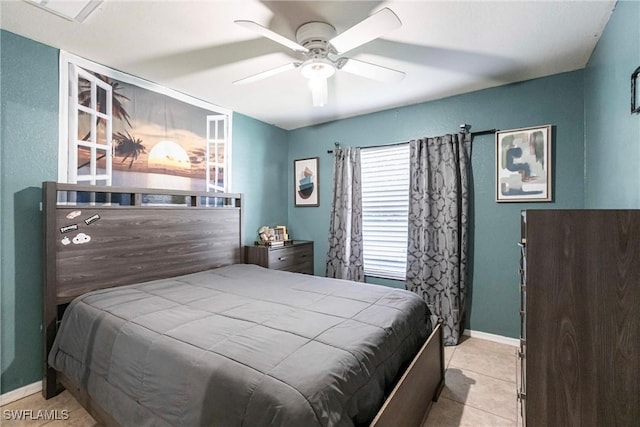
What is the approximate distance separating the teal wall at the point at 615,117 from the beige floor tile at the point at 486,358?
4.68 ft

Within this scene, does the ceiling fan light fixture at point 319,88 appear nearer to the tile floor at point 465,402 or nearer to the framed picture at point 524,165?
the framed picture at point 524,165

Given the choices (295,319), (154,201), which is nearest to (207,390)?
(295,319)

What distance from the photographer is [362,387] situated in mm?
1201

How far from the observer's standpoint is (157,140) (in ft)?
9.23

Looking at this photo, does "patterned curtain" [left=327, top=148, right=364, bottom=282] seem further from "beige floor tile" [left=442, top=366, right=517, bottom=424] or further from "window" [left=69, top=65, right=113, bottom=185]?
"window" [left=69, top=65, right=113, bottom=185]

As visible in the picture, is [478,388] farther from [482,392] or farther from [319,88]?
[319,88]

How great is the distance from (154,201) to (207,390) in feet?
7.09

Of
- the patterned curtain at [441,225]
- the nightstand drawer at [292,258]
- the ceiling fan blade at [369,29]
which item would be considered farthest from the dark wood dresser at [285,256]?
the ceiling fan blade at [369,29]

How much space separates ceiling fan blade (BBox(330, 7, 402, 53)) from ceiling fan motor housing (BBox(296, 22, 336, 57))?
144mm

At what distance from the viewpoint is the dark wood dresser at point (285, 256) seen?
3.36 metres

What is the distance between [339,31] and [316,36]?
23 centimetres

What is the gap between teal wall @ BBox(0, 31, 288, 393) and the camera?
1.97m

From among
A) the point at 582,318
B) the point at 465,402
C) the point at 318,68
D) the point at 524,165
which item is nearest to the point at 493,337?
the point at 465,402

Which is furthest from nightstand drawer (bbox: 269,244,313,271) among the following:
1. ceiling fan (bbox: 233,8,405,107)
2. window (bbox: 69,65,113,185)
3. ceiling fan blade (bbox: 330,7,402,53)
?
ceiling fan blade (bbox: 330,7,402,53)
